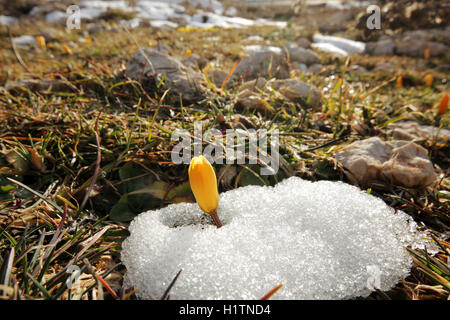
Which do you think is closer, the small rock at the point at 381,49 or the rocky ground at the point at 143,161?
the rocky ground at the point at 143,161

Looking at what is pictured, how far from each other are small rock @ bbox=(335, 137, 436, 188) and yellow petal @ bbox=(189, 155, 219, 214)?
0.85 metres

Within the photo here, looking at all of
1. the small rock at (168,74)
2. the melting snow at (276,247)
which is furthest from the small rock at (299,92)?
the melting snow at (276,247)

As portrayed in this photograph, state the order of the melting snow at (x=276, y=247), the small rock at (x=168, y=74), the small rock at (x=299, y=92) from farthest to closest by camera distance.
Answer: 1. the small rock at (x=299, y=92)
2. the small rock at (x=168, y=74)
3. the melting snow at (x=276, y=247)

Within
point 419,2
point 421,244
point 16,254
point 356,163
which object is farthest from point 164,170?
point 419,2

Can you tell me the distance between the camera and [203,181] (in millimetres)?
900

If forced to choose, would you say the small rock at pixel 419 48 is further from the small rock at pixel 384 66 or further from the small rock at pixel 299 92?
the small rock at pixel 299 92

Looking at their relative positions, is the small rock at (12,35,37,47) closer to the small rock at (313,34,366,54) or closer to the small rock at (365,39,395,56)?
the small rock at (313,34,366,54)

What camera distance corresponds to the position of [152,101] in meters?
Result: 1.92

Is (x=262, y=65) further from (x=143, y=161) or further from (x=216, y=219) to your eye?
(x=216, y=219)

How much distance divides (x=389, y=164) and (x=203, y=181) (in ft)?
3.37

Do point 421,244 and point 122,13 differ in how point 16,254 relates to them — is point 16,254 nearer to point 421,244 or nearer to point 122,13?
point 421,244

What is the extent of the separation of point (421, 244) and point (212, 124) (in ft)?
3.81

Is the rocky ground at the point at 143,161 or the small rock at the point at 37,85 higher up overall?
the small rock at the point at 37,85

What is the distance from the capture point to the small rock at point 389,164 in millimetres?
1342
